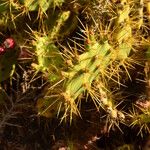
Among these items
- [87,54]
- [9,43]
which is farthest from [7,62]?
[87,54]

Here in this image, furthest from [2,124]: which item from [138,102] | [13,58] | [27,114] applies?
[138,102]

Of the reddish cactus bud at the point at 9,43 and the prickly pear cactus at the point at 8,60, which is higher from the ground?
the reddish cactus bud at the point at 9,43

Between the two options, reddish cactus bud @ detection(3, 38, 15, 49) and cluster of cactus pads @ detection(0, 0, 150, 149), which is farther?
reddish cactus bud @ detection(3, 38, 15, 49)

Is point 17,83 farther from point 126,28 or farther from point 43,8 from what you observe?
point 126,28

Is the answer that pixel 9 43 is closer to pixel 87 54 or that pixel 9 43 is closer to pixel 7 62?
pixel 7 62

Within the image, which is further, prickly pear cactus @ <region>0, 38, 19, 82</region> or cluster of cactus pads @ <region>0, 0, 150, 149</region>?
prickly pear cactus @ <region>0, 38, 19, 82</region>

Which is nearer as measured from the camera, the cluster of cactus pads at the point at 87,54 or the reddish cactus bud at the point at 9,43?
the cluster of cactus pads at the point at 87,54

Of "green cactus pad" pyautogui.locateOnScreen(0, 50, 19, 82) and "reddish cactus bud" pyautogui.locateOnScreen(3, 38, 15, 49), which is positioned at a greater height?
"reddish cactus bud" pyautogui.locateOnScreen(3, 38, 15, 49)

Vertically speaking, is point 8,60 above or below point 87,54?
below

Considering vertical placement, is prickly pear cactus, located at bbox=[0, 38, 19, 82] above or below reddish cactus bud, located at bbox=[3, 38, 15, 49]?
below
